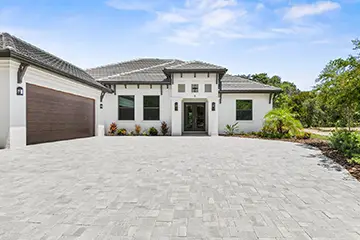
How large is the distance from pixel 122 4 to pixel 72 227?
28.1 feet

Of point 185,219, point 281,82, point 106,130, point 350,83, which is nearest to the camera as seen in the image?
point 185,219

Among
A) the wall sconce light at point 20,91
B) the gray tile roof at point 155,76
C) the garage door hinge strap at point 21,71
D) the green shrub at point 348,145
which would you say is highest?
the gray tile roof at point 155,76

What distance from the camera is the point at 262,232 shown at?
2545 mm

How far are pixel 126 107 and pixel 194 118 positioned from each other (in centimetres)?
546

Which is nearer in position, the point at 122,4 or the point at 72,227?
the point at 72,227

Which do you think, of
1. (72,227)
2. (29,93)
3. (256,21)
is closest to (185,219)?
(72,227)

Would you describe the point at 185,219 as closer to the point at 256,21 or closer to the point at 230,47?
the point at 256,21

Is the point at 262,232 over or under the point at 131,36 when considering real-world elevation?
under

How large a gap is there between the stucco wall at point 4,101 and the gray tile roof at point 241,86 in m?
13.0

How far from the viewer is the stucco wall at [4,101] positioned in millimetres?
8352

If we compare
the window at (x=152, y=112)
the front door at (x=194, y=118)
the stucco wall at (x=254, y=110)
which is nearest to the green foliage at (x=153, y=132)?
the window at (x=152, y=112)

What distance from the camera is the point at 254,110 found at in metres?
17.5

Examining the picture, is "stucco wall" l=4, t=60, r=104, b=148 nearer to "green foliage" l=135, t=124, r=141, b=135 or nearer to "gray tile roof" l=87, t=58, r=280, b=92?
"gray tile roof" l=87, t=58, r=280, b=92

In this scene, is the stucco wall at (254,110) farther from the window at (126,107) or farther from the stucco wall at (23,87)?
the stucco wall at (23,87)
